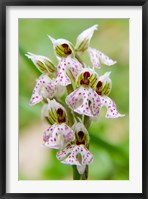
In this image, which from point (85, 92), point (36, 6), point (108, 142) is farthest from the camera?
point (108, 142)

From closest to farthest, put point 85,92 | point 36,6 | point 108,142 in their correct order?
point 85,92 < point 36,6 < point 108,142

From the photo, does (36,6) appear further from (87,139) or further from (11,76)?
(87,139)

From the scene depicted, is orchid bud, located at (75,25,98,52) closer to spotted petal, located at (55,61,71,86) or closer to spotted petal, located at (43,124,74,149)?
spotted petal, located at (55,61,71,86)

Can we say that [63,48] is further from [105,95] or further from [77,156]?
[77,156]

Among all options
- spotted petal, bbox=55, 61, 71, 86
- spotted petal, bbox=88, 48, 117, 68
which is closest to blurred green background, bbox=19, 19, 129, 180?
spotted petal, bbox=88, 48, 117, 68

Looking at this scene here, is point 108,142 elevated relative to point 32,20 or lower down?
lower down

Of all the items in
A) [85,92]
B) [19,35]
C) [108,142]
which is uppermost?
[19,35]

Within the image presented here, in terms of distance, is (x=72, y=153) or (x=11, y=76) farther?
(x=11, y=76)

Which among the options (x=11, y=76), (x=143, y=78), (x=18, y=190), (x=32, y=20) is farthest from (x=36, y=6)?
(x=18, y=190)
